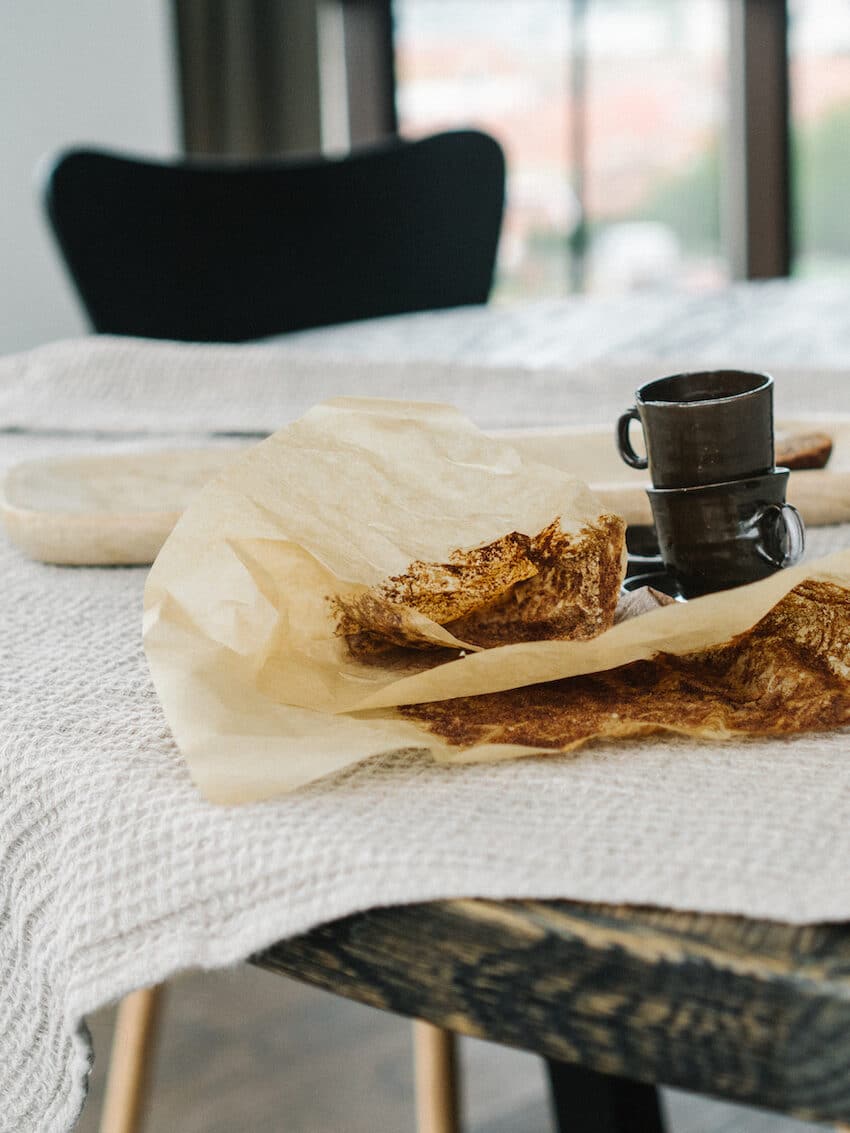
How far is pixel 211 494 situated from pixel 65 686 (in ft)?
0.31

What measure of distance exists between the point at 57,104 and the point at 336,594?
311 cm

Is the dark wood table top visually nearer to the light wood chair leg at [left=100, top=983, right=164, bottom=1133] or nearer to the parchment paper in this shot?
the parchment paper

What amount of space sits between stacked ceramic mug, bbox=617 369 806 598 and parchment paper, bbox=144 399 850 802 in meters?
0.04

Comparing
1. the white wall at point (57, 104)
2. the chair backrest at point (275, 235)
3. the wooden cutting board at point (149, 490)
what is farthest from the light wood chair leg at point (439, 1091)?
the white wall at point (57, 104)

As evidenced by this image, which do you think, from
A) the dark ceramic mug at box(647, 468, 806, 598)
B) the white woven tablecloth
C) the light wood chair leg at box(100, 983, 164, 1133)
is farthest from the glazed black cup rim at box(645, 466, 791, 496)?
the light wood chair leg at box(100, 983, 164, 1133)

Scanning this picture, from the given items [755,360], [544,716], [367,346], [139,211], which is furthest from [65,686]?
[139,211]

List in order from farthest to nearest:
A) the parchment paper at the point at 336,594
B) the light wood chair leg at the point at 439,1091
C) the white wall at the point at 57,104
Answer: the white wall at the point at 57,104
the light wood chair leg at the point at 439,1091
the parchment paper at the point at 336,594

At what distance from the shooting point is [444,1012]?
11.0 inches

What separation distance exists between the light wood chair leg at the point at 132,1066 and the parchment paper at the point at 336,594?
63cm

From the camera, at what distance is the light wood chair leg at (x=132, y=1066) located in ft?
3.07

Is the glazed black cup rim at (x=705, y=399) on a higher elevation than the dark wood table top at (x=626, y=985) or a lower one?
higher

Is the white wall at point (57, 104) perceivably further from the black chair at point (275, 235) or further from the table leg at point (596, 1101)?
the table leg at point (596, 1101)

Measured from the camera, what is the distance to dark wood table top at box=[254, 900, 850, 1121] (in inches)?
9.4

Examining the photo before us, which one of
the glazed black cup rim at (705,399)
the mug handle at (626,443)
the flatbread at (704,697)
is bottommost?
the flatbread at (704,697)
